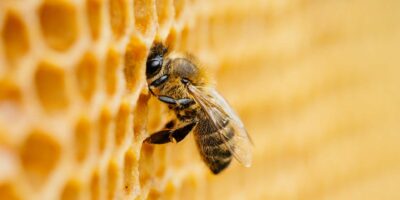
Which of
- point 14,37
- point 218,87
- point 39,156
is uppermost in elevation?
point 14,37

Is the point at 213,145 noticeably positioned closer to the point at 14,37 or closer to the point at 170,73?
the point at 170,73

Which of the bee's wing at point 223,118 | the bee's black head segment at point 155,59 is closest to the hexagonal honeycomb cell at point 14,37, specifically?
the bee's black head segment at point 155,59

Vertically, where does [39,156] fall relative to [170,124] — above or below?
above

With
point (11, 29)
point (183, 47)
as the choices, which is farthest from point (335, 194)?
point (11, 29)

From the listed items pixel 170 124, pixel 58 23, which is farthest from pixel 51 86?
pixel 170 124

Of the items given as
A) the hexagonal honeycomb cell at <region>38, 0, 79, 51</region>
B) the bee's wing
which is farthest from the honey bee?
the hexagonal honeycomb cell at <region>38, 0, 79, 51</region>

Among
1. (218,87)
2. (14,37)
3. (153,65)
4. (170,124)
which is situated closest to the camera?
(14,37)

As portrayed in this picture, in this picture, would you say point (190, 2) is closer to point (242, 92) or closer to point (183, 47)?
point (183, 47)

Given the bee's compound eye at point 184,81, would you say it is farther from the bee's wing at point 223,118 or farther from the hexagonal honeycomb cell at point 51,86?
the hexagonal honeycomb cell at point 51,86
